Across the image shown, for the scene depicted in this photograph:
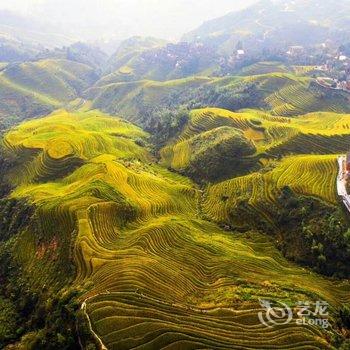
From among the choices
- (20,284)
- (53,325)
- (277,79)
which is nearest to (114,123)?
(277,79)

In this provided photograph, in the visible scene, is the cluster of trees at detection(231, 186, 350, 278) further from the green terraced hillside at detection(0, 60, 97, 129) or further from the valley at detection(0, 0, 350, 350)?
the green terraced hillside at detection(0, 60, 97, 129)

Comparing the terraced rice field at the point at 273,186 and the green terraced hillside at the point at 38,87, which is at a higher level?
the terraced rice field at the point at 273,186

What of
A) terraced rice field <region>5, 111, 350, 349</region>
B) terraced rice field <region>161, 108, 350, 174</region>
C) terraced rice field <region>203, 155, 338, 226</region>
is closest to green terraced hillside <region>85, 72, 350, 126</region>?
terraced rice field <region>161, 108, 350, 174</region>

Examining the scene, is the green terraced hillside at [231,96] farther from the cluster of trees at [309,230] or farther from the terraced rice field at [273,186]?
the cluster of trees at [309,230]

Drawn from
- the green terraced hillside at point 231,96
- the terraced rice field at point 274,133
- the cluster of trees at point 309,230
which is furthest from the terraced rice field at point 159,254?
the green terraced hillside at point 231,96

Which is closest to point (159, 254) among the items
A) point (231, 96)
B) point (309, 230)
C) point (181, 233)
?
point (181, 233)
